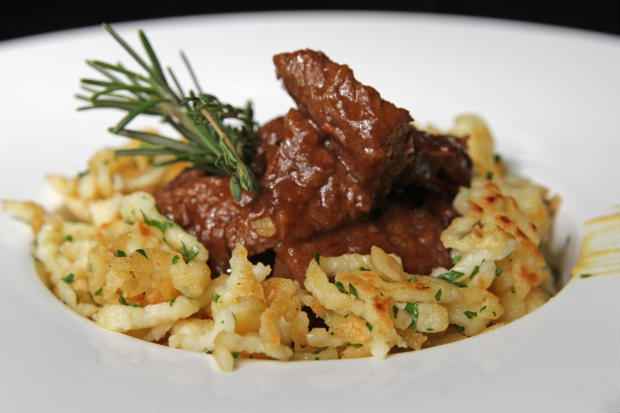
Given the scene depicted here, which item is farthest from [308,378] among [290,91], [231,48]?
[231,48]

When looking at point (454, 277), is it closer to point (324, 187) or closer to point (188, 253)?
point (324, 187)

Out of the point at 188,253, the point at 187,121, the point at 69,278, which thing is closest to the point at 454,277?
the point at 188,253

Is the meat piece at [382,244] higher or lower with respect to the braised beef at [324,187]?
lower

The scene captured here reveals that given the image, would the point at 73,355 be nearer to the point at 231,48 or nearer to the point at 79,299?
the point at 79,299

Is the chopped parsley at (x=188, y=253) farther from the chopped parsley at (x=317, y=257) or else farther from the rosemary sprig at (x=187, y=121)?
the chopped parsley at (x=317, y=257)

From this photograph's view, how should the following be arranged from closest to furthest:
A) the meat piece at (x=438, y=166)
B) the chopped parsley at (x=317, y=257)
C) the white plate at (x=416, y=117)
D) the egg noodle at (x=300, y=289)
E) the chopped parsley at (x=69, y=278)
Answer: the white plate at (x=416, y=117) → the egg noodle at (x=300, y=289) → the chopped parsley at (x=317, y=257) → the chopped parsley at (x=69, y=278) → the meat piece at (x=438, y=166)

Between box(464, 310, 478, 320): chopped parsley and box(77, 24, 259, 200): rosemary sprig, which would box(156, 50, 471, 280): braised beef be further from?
box(464, 310, 478, 320): chopped parsley

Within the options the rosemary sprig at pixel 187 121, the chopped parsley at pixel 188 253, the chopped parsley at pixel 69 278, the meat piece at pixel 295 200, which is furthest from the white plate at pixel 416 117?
the rosemary sprig at pixel 187 121
